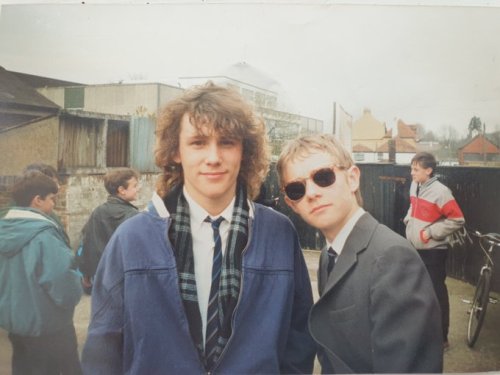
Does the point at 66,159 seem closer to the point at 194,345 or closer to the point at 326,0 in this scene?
the point at 194,345

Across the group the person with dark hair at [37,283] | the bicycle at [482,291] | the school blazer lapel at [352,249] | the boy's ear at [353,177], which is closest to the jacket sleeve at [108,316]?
the person with dark hair at [37,283]

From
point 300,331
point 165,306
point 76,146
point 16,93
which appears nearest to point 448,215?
point 300,331

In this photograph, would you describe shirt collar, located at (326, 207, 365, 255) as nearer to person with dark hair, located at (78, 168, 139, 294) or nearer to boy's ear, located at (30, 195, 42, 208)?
person with dark hair, located at (78, 168, 139, 294)

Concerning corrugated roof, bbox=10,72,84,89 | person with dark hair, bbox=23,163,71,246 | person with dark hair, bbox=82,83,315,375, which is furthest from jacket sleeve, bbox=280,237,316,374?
corrugated roof, bbox=10,72,84,89

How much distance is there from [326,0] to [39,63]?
1004 millimetres

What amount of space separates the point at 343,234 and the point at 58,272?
92 cm

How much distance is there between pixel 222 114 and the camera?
49.1 inches

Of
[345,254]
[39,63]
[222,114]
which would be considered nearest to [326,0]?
[222,114]

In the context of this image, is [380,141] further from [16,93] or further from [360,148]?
[16,93]

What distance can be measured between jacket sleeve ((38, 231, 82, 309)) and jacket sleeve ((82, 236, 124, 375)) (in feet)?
0.35

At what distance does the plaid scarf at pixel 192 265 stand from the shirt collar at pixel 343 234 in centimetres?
28

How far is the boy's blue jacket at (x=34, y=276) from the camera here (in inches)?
52.6

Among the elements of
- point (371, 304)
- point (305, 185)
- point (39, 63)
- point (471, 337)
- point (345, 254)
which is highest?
point (39, 63)

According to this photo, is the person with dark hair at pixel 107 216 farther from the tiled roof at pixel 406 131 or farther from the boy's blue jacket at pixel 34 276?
the tiled roof at pixel 406 131
